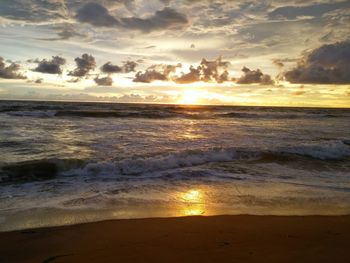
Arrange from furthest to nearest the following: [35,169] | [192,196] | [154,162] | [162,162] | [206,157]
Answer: [206,157], [162,162], [154,162], [35,169], [192,196]

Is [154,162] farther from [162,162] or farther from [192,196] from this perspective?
[192,196]

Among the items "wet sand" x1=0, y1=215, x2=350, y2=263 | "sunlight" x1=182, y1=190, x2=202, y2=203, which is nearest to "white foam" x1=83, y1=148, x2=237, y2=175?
"sunlight" x1=182, y1=190, x2=202, y2=203

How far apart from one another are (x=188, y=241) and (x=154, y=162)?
6.10 metres

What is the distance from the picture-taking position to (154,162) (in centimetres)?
1053

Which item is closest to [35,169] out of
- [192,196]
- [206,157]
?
[192,196]

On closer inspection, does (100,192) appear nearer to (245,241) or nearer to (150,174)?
(150,174)

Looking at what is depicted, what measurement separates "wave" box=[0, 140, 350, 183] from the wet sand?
4253 millimetres

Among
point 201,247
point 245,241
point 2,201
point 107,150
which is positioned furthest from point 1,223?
point 107,150

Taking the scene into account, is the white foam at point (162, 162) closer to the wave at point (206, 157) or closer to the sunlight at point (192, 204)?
the wave at point (206, 157)

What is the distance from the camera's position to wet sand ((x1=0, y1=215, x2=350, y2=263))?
3.94 metres

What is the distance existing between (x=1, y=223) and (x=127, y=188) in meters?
2.93

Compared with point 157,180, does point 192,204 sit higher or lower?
higher

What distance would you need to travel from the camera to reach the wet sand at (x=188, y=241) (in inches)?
155

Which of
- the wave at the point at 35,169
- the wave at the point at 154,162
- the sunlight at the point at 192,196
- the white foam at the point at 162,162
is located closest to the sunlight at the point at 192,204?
the sunlight at the point at 192,196
